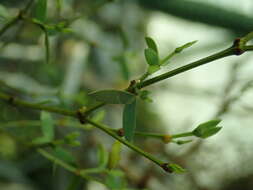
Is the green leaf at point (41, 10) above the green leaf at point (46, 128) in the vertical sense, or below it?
above

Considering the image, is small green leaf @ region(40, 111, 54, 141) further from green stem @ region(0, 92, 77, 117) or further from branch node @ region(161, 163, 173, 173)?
branch node @ region(161, 163, 173, 173)

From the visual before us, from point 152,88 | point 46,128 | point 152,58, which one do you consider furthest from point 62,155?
point 152,88

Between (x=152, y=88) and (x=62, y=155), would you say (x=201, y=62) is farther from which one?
(x=152, y=88)

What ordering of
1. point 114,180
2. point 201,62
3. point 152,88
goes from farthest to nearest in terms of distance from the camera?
point 152,88
point 114,180
point 201,62

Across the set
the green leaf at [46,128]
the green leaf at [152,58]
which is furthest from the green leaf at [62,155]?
the green leaf at [152,58]

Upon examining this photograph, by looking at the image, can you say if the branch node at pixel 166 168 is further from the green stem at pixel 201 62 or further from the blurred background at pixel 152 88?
the blurred background at pixel 152 88

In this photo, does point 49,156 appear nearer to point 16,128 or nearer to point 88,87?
point 16,128
